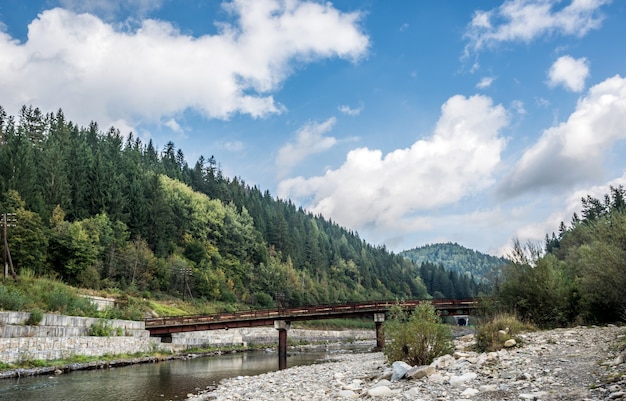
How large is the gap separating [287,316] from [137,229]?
52.9m

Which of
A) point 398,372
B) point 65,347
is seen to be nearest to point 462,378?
point 398,372

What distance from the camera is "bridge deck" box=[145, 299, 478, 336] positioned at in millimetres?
38438

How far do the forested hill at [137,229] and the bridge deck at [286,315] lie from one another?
67.2ft

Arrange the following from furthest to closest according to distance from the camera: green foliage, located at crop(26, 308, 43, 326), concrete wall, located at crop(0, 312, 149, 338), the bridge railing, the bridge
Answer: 1. the bridge railing
2. the bridge
3. green foliage, located at crop(26, 308, 43, 326)
4. concrete wall, located at crop(0, 312, 149, 338)

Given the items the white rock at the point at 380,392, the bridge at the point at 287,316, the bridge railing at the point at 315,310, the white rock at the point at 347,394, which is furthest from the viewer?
the bridge railing at the point at 315,310

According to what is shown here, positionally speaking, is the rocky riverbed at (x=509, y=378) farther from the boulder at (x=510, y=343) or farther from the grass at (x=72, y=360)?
the grass at (x=72, y=360)

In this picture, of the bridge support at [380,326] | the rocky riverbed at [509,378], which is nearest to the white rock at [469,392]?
the rocky riverbed at [509,378]

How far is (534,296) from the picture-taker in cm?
2781

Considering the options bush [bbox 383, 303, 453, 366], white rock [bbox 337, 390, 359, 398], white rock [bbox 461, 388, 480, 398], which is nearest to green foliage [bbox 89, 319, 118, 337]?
bush [bbox 383, 303, 453, 366]

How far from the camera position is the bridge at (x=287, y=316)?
3794cm

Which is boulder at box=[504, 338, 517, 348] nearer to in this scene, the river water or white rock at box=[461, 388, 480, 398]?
white rock at box=[461, 388, 480, 398]

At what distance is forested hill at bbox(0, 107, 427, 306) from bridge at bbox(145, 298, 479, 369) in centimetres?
2072

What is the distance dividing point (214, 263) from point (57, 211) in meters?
37.4

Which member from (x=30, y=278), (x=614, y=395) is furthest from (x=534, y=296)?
(x=30, y=278)
